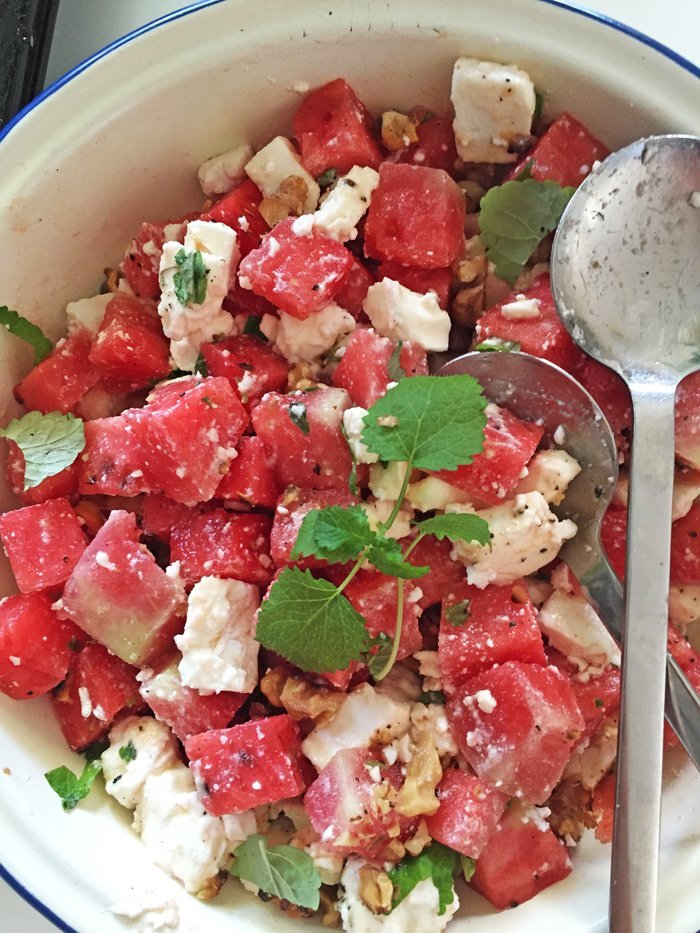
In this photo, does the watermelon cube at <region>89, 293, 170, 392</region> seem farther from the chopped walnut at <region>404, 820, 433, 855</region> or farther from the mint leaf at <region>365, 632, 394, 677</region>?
the chopped walnut at <region>404, 820, 433, 855</region>

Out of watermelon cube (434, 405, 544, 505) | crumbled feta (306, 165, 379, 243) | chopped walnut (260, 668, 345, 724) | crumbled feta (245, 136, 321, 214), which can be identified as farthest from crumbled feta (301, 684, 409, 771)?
crumbled feta (245, 136, 321, 214)

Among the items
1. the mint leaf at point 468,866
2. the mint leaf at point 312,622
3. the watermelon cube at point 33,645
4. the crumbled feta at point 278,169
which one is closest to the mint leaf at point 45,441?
the watermelon cube at point 33,645

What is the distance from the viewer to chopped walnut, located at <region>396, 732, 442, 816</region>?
5.15 feet

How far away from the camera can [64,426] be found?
177 cm

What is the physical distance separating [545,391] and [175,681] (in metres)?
0.93

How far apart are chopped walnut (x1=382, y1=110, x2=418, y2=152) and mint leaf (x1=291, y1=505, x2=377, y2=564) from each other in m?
0.79

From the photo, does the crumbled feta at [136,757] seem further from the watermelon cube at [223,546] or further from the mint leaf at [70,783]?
the watermelon cube at [223,546]

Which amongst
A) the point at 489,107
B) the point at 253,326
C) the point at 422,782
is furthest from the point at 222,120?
the point at 422,782

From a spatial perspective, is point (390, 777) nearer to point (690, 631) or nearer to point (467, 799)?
point (467, 799)

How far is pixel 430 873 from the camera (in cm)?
161

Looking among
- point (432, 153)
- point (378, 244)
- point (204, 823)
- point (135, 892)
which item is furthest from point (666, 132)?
Result: point (135, 892)

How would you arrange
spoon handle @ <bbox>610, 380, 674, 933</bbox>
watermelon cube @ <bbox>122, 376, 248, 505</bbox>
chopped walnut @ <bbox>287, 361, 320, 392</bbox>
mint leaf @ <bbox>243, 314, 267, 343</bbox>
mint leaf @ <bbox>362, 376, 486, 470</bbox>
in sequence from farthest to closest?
mint leaf @ <bbox>243, 314, 267, 343</bbox> < chopped walnut @ <bbox>287, 361, 320, 392</bbox> < watermelon cube @ <bbox>122, 376, 248, 505</bbox> < mint leaf @ <bbox>362, 376, 486, 470</bbox> < spoon handle @ <bbox>610, 380, 674, 933</bbox>

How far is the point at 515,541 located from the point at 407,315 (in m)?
0.50

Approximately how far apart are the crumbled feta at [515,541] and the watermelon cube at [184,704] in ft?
1.77
